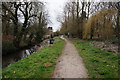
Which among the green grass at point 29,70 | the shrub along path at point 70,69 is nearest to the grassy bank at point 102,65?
the shrub along path at point 70,69

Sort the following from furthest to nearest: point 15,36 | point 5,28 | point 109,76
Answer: point 15,36
point 5,28
point 109,76

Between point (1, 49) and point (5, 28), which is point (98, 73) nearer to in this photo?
point (1, 49)

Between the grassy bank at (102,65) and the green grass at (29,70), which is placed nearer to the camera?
the grassy bank at (102,65)

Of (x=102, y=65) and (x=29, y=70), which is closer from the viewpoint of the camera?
(x=29, y=70)

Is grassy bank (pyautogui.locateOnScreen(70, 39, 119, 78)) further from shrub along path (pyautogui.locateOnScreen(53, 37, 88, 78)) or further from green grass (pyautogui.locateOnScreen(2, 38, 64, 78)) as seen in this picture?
green grass (pyautogui.locateOnScreen(2, 38, 64, 78))

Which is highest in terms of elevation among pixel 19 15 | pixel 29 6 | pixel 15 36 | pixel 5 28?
pixel 29 6

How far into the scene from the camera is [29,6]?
17.5 m

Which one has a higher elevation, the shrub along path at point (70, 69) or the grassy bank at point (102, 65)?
the grassy bank at point (102, 65)

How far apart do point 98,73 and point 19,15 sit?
16029mm

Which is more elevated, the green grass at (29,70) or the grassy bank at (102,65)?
the grassy bank at (102,65)

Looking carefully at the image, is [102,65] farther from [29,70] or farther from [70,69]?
[29,70]

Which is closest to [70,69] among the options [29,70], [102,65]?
[102,65]

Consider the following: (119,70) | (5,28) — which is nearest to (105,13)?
(119,70)

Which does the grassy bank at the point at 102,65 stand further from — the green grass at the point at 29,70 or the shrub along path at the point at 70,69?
the green grass at the point at 29,70
